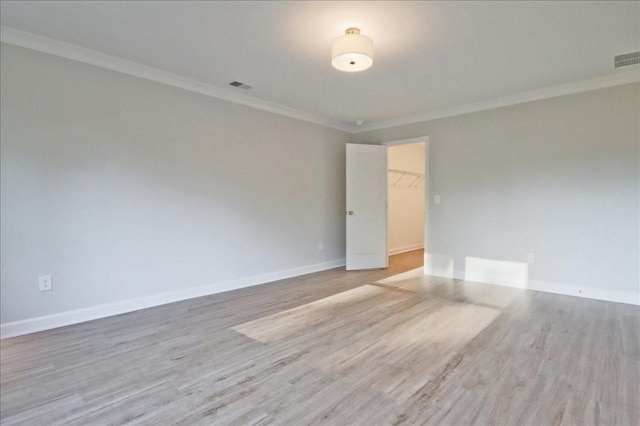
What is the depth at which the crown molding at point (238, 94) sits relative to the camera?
108 inches

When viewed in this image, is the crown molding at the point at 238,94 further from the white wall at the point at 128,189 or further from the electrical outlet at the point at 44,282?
the electrical outlet at the point at 44,282

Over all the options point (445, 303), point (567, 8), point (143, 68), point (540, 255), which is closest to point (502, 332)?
point (445, 303)

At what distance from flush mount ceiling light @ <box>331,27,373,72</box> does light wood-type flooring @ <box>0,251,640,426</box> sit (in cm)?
217

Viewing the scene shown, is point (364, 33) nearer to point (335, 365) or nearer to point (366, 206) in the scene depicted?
point (335, 365)

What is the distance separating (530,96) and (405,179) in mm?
3426

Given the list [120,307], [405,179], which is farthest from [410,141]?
[120,307]

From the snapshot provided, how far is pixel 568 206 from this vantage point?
3.86 m

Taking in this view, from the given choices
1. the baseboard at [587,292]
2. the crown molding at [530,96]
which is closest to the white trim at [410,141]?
the crown molding at [530,96]

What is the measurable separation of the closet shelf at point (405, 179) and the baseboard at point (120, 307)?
3.30m

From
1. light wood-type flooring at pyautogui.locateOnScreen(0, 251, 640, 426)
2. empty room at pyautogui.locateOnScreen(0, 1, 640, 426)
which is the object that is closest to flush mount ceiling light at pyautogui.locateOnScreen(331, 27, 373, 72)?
empty room at pyautogui.locateOnScreen(0, 1, 640, 426)

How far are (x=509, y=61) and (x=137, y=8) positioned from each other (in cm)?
316

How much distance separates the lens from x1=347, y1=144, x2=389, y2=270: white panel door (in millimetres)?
5387

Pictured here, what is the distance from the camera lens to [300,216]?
4.97 meters

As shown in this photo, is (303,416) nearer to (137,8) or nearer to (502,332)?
(502,332)
